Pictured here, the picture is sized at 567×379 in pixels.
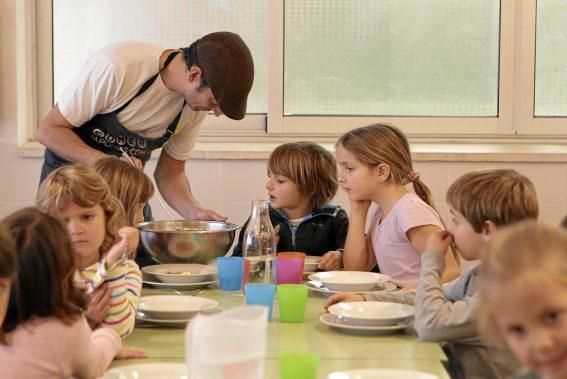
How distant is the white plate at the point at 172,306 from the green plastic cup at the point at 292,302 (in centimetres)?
18

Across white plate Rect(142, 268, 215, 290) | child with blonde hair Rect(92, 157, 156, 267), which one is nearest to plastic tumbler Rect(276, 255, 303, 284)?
white plate Rect(142, 268, 215, 290)

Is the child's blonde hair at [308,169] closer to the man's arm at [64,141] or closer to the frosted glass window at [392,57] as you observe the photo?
the man's arm at [64,141]

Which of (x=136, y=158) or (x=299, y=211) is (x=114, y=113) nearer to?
(x=136, y=158)

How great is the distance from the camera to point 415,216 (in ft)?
9.94

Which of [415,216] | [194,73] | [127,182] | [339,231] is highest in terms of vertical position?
[194,73]

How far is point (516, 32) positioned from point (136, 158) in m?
2.13

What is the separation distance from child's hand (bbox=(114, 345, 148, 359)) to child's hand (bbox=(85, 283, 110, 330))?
126mm

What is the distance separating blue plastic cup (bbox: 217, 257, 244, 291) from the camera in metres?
2.74

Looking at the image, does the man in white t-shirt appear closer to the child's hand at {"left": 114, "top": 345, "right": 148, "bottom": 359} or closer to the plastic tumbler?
the plastic tumbler

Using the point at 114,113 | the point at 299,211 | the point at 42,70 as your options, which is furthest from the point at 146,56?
the point at 42,70

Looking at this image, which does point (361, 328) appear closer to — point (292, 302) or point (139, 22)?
point (292, 302)

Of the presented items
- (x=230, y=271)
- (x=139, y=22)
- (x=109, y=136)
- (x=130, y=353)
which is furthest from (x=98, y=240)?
(x=139, y=22)

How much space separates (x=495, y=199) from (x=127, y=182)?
1.20 meters

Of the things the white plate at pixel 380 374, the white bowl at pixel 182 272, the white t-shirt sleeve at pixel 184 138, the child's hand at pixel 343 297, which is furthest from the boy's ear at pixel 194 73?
the white plate at pixel 380 374
